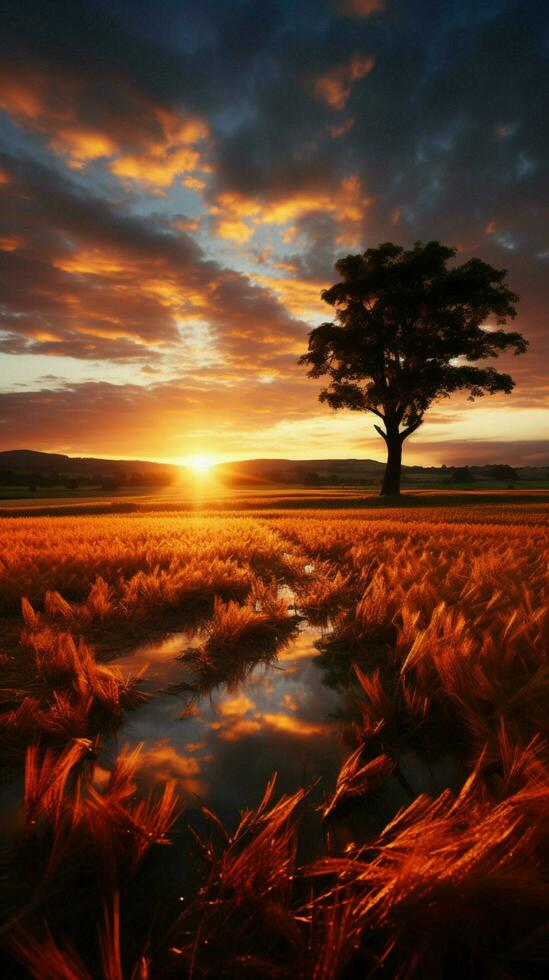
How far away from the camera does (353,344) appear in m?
25.3

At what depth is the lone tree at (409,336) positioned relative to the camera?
24.7 meters

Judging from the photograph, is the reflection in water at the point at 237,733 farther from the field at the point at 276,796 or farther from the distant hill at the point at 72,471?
the distant hill at the point at 72,471

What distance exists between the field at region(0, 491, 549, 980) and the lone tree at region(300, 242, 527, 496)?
24.1m

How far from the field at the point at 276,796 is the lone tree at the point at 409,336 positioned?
24.1 metres

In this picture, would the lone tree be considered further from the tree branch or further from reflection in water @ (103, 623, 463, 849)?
reflection in water @ (103, 623, 463, 849)

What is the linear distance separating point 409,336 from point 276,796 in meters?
27.4

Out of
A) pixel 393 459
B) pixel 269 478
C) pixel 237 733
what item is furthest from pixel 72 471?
pixel 237 733

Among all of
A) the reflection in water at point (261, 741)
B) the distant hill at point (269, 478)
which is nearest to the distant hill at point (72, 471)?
the distant hill at point (269, 478)

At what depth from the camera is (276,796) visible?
3.81ft

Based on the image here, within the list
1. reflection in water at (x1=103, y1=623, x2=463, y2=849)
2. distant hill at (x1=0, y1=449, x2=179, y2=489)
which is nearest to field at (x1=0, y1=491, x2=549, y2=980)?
reflection in water at (x1=103, y1=623, x2=463, y2=849)

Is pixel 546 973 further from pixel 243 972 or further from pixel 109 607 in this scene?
pixel 109 607

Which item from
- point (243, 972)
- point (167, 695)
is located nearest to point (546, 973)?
point (243, 972)

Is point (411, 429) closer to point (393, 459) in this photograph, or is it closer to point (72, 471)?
point (393, 459)

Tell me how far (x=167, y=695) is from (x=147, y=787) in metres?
0.66
